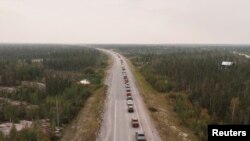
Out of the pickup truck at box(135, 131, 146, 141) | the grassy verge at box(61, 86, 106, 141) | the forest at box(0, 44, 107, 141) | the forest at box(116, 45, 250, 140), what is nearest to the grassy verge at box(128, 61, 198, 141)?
the forest at box(116, 45, 250, 140)

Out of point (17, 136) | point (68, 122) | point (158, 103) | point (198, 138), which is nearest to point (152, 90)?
point (158, 103)

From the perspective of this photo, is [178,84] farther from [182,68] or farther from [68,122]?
[68,122]

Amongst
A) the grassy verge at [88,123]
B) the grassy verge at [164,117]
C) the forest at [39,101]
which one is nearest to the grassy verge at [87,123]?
the grassy verge at [88,123]

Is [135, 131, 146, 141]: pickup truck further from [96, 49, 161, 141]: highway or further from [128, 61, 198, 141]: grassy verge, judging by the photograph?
[128, 61, 198, 141]: grassy verge

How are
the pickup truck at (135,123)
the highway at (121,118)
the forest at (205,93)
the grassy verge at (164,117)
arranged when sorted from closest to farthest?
1. the highway at (121,118)
2. the grassy verge at (164,117)
3. the pickup truck at (135,123)
4. the forest at (205,93)

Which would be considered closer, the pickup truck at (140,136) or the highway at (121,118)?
the pickup truck at (140,136)

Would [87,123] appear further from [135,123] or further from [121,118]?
[135,123]

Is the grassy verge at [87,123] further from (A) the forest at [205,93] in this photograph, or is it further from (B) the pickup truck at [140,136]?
(A) the forest at [205,93]

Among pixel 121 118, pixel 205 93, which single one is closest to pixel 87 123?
pixel 121 118
